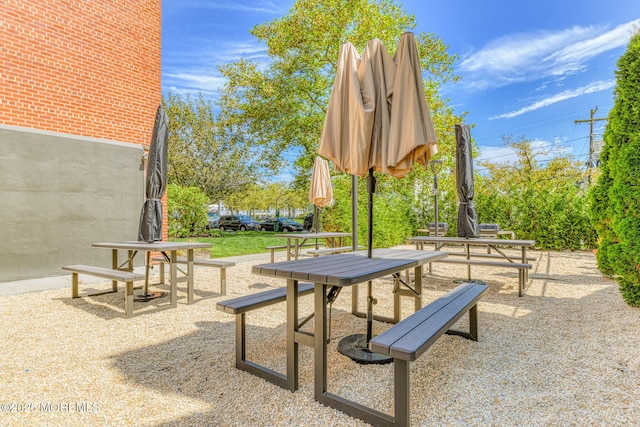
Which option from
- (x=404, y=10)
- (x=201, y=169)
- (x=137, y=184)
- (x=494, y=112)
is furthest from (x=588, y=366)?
(x=494, y=112)

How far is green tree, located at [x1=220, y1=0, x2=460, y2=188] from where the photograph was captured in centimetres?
1212

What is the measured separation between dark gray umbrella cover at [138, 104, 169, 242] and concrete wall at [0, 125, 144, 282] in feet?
8.97

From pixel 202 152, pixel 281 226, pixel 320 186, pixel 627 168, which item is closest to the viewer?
pixel 627 168

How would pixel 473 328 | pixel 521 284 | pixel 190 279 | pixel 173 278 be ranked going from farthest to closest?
pixel 521 284 < pixel 190 279 < pixel 173 278 < pixel 473 328

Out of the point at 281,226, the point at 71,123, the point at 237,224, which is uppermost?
the point at 71,123

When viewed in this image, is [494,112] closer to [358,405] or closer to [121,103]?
[121,103]

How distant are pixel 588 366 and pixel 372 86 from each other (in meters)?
2.85

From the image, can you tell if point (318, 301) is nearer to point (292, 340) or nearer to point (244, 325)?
point (292, 340)

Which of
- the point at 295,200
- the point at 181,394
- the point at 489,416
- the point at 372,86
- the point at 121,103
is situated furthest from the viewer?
the point at 295,200

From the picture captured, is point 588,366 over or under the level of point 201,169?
under

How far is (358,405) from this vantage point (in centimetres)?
205

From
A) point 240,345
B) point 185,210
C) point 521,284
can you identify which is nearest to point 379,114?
point 240,345

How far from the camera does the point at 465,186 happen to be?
5.48 meters

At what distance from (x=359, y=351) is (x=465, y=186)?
12.1 ft
